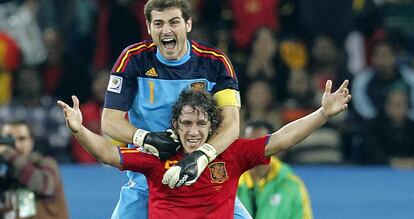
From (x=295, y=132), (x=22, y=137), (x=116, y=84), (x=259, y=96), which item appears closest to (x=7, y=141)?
(x=22, y=137)

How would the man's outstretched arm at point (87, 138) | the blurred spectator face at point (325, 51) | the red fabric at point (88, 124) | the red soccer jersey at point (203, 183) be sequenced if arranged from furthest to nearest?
the blurred spectator face at point (325, 51), the red fabric at point (88, 124), the red soccer jersey at point (203, 183), the man's outstretched arm at point (87, 138)

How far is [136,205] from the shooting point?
735cm

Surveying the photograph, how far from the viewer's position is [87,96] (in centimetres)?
1350

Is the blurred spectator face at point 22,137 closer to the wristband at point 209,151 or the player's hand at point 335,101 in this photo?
the wristband at point 209,151

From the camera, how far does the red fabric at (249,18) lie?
13859mm

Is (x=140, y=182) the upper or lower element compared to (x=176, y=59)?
lower

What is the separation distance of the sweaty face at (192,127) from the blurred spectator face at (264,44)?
6.50 m

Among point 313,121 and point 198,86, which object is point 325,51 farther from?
point 313,121

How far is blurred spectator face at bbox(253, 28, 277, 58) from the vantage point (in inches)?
529

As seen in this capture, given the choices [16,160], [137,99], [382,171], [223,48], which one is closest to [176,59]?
[137,99]

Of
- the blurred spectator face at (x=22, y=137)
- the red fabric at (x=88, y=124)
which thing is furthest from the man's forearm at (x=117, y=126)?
the red fabric at (x=88, y=124)

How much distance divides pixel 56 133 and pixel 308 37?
2726 mm

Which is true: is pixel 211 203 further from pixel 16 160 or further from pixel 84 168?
pixel 84 168

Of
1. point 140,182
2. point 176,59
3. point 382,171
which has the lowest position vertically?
point 382,171
